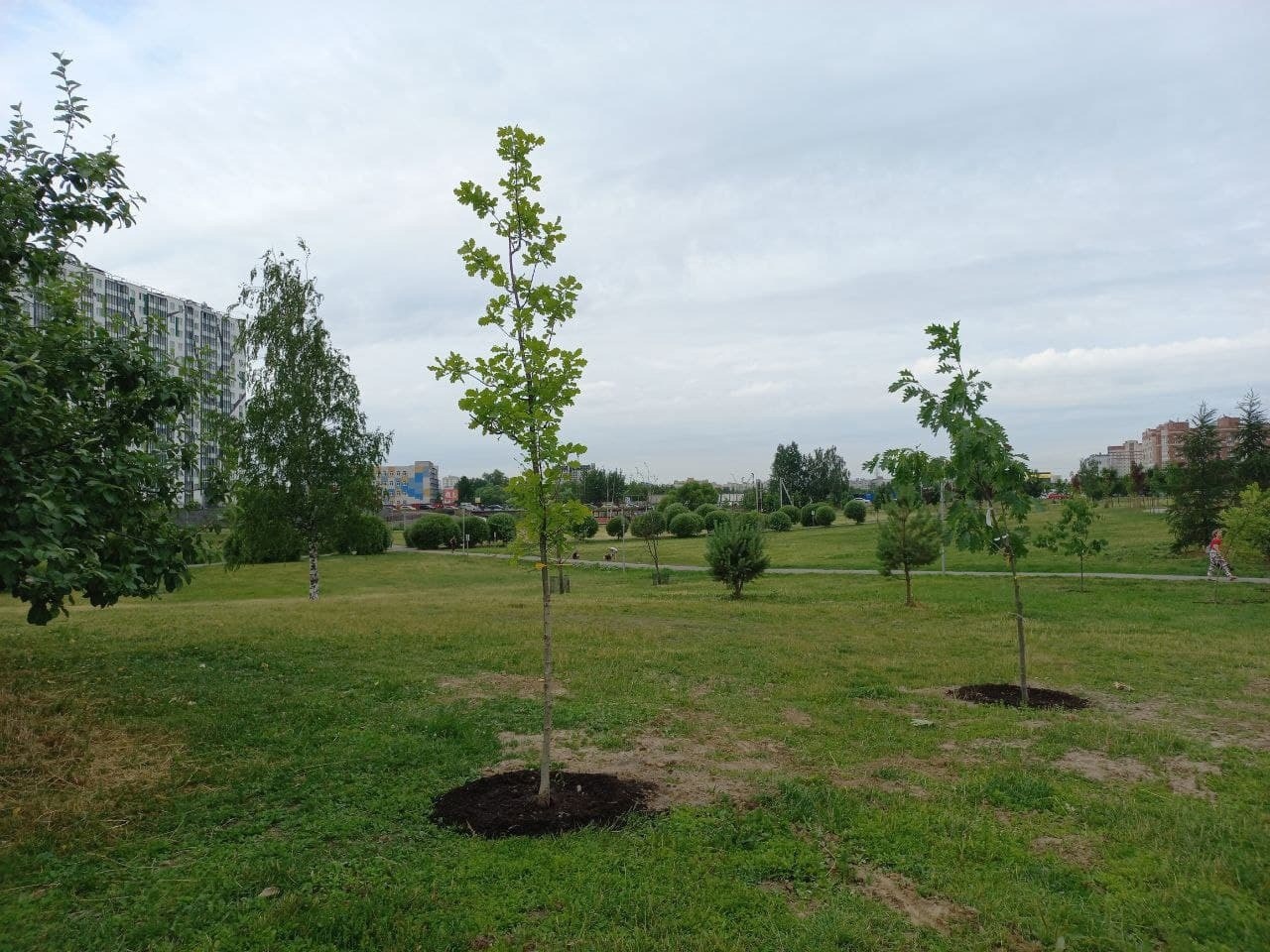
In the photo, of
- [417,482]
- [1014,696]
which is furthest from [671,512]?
[417,482]

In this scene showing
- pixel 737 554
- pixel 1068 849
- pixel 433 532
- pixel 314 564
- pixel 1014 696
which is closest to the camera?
pixel 1068 849

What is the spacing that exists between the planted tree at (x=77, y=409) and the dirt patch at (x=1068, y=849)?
249 inches

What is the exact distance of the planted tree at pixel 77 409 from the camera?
5.36 metres

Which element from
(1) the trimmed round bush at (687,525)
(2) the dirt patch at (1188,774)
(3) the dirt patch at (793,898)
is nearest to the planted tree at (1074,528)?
(2) the dirt patch at (1188,774)

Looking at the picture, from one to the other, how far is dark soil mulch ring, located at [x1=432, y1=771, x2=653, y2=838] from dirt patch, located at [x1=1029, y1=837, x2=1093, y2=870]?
243 cm

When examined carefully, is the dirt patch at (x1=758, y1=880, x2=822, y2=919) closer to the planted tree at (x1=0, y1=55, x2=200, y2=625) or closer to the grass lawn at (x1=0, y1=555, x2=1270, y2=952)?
the grass lawn at (x1=0, y1=555, x2=1270, y2=952)

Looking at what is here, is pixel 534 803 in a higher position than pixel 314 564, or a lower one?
lower

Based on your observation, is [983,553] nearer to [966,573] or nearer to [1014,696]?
[966,573]

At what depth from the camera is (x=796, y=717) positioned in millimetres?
7594

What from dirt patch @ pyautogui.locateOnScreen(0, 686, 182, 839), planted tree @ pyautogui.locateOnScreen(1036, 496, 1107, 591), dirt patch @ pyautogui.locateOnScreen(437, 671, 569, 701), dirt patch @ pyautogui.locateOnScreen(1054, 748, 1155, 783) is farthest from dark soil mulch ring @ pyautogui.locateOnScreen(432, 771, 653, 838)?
planted tree @ pyautogui.locateOnScreen(1036, 496, 1107, 591)

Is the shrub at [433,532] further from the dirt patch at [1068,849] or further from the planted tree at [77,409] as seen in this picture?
the dirt patch at [1068,849]

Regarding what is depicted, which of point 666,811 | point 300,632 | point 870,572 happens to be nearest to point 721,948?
point 666,811

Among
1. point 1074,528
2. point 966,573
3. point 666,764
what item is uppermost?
point 1074,528

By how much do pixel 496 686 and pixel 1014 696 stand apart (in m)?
5.93
